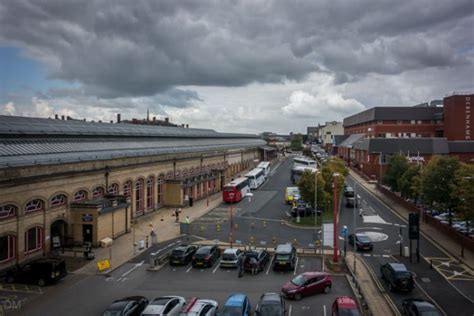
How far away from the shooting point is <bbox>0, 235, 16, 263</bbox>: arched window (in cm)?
2789

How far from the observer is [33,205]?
101 feet

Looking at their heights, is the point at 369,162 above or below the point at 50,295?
above

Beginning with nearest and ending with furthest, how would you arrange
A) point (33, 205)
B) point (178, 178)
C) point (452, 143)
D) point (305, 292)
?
1. point (305, 292)
2. point (33, 205)
3. point (178, 178)
4. point (452, 143)

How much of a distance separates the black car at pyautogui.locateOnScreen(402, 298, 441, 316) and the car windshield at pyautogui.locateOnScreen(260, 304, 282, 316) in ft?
20.7

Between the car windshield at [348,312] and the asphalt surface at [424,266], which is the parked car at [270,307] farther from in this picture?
the asphalt surface at [424,266]

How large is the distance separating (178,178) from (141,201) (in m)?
8.95

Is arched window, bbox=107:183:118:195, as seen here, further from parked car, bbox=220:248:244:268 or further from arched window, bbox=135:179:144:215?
parked car, bbox=220:248:244:268

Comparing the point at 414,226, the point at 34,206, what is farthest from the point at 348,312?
the point at 34,206

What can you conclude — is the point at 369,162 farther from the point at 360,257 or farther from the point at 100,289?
the point at 100,289

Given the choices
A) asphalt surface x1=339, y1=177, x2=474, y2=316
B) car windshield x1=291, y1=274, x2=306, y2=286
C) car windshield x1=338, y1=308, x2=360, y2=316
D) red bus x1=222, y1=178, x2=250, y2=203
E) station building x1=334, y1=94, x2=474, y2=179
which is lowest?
asphalt surface x1=339, y1=177, x2=474, y2=316

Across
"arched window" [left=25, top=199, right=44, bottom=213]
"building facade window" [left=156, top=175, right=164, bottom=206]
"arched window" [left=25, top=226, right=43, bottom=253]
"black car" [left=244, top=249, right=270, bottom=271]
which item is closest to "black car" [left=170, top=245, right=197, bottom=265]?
"black car" [left=244, top=249, right=270, bottom=271]

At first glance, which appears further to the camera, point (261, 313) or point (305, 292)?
point (305, 292)

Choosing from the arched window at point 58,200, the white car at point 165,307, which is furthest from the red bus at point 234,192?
the white car at point 165,307

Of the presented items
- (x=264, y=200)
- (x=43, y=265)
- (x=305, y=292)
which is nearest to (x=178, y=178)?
(x=264, y=200)
